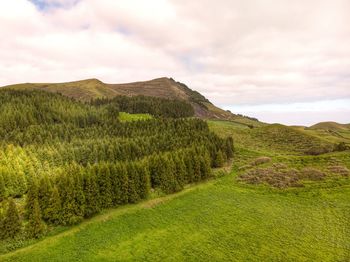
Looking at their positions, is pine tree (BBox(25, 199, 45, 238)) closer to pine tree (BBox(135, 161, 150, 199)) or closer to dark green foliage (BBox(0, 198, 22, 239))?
dark green foliage (BBox(0, 198, 22, 239))

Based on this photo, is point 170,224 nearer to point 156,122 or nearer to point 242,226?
point 242,226

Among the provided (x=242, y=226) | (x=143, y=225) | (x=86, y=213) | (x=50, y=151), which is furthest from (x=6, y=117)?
(x=242, y=226)

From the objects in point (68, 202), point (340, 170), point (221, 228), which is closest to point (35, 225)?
point (68, 202)

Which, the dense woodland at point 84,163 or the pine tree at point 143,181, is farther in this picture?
the pine tree at point 143,181

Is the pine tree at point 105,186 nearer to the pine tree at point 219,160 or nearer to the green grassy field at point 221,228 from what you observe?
the green grassy field at point 221,228

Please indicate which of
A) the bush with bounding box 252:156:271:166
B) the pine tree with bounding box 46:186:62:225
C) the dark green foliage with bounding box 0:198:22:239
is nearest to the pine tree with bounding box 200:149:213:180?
the bush with bounding box 252:156:271:166

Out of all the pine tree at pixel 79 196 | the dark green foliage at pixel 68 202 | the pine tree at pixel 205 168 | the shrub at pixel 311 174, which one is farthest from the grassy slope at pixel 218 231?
the pine tree at pixel 205 168
